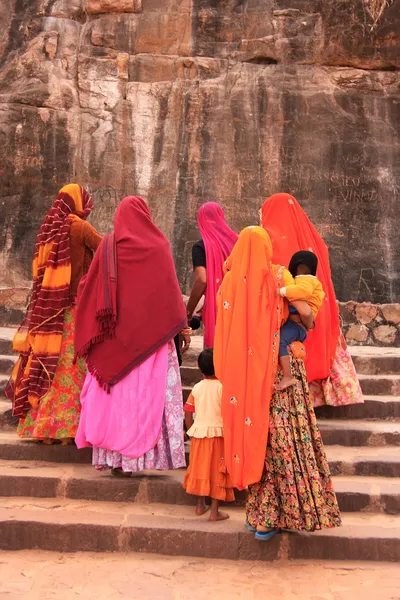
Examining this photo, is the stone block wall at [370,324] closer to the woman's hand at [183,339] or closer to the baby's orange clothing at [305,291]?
the woman's hand at [183,339]

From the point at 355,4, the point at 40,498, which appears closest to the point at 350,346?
the point at 40,498

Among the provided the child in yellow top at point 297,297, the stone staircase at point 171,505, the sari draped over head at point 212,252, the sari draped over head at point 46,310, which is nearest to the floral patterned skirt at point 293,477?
the child in yellow top at point 297,297

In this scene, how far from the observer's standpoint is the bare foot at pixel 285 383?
3152 millimetres

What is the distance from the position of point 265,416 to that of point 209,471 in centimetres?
53

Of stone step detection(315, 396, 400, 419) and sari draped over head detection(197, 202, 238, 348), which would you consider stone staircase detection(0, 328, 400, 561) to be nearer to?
stone step detection(315, 396, 400, 419)

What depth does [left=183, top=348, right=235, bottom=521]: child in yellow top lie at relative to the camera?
3406 mm

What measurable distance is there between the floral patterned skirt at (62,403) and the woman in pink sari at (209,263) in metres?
0.85

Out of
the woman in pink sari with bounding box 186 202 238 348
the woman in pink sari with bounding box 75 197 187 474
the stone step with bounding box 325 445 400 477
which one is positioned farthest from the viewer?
the woman in pink sari with bounding box 186 202 238 348

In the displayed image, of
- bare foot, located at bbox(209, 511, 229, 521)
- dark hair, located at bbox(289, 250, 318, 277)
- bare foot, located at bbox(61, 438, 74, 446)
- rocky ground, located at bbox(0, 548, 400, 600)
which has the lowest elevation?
rocky ground, located at bbox(0, 548, 400, 600)

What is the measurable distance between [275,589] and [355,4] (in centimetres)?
933

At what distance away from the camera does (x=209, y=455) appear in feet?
11.2

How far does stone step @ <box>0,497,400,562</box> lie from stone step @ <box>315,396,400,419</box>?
1143 millimetres

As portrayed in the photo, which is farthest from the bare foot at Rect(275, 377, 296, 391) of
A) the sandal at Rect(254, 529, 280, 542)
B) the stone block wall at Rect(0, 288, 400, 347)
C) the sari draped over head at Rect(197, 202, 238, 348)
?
the stone block wall at Rect(0, 288, 400, 347)

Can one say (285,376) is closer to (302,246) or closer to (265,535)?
(265,535)
